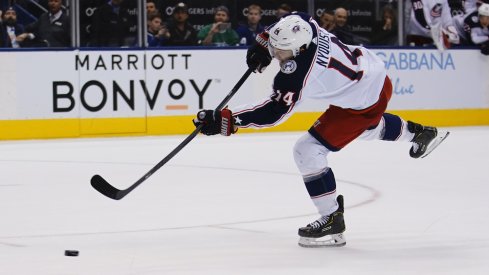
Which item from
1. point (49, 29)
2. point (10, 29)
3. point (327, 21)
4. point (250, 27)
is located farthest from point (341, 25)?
point (10, 29)

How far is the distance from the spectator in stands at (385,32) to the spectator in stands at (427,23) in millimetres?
170

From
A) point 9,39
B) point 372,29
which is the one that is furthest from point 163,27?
point 372,29

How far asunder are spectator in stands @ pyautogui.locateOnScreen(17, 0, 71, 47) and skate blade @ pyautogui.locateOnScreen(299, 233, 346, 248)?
6.07 meters

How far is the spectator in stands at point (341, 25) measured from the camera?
38.5 ft

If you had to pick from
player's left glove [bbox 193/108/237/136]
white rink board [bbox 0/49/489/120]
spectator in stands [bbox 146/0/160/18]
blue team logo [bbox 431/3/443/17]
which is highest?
player's left glove [bbox 193/108/237/136]

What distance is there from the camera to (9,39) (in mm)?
10523

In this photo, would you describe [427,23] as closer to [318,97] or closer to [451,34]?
[451,34]

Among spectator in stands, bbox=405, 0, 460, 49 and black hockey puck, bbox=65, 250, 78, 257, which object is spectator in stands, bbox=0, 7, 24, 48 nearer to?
spectator in stands, bbox=405, 0, 460, 49

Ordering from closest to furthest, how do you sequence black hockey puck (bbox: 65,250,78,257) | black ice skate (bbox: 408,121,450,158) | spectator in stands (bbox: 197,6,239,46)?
black hockey puck (bbox: 65,250,78,257) → black ice skate (bbox: 408,121,450,158) → spectator in stands (bbox: 197,6,239,46)

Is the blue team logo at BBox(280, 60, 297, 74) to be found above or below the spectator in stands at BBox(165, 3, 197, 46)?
above

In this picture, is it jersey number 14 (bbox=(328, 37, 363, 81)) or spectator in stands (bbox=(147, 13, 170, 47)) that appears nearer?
jersey number 14 (bbox=(328, 37, 363, 81))

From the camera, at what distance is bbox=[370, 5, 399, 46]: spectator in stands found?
12023 mm

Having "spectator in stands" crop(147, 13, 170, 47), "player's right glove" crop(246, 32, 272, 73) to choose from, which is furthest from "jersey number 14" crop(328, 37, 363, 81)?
"spectator in stands" crop(147, 13, 170, 47)

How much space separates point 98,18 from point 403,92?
10.9 ft
